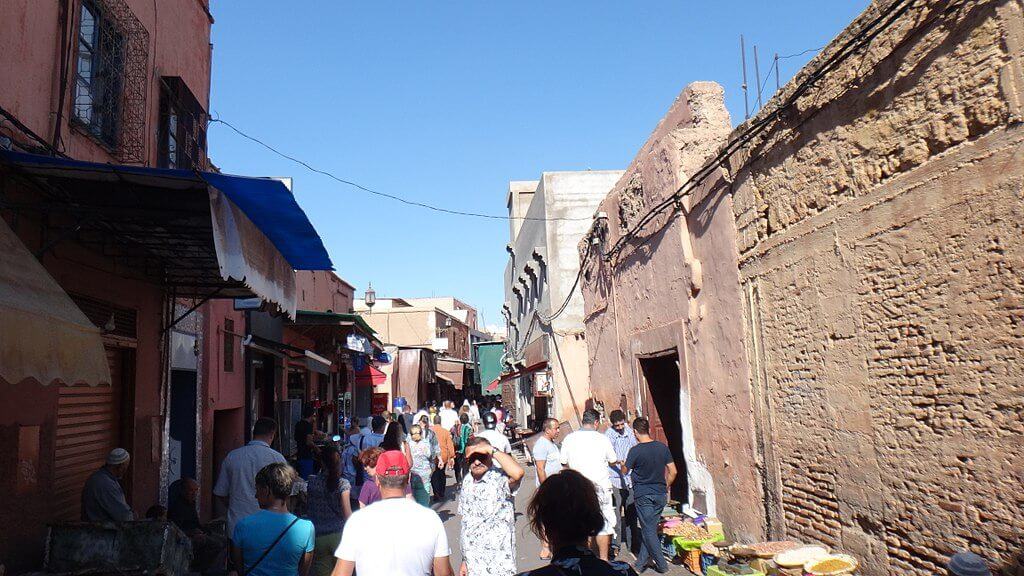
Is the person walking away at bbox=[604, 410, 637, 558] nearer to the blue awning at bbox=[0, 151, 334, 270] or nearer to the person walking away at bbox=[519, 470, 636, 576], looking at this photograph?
the blue awning at bbox=[0, 151, 334, 270]

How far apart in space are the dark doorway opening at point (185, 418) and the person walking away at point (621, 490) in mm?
5345

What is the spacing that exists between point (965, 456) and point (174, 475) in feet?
28.1

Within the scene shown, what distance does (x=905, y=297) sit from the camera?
16.1ft

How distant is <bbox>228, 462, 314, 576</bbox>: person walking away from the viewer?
3.90 metres

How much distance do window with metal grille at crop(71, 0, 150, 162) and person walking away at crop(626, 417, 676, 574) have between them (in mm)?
6018

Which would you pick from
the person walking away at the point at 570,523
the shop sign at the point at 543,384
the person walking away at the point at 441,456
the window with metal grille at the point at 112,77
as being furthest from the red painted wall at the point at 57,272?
the shop sign at the point at 543,384

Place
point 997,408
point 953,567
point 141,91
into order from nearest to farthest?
point 953,567 < point 997,408 < point 141,91

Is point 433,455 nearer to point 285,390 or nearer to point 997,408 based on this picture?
point 285,390

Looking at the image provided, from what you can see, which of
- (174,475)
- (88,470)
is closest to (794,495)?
(88,470)

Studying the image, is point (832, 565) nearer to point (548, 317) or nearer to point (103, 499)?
point (103, 499)

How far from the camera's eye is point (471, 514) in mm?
5191

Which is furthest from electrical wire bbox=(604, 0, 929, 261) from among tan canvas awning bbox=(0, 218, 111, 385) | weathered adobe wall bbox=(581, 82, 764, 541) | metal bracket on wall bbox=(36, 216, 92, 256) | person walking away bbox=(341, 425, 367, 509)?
metal bracket on wall bbox=(36, 216, 92, 256)

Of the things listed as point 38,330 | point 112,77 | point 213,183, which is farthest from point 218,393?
point 38,330

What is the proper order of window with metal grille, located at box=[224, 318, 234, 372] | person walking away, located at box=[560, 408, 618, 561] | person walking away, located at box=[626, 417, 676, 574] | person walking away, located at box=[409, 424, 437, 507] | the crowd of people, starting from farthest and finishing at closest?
window with metal grille, located at box=[224, 318, 234, 372]
person walking away, located at box=[409, 424, 437, 507]
person walking away, located at box=[626, 417, 676, 574]
person walking away, located at box=[560, 408, 618, 561]
the crowd of people
